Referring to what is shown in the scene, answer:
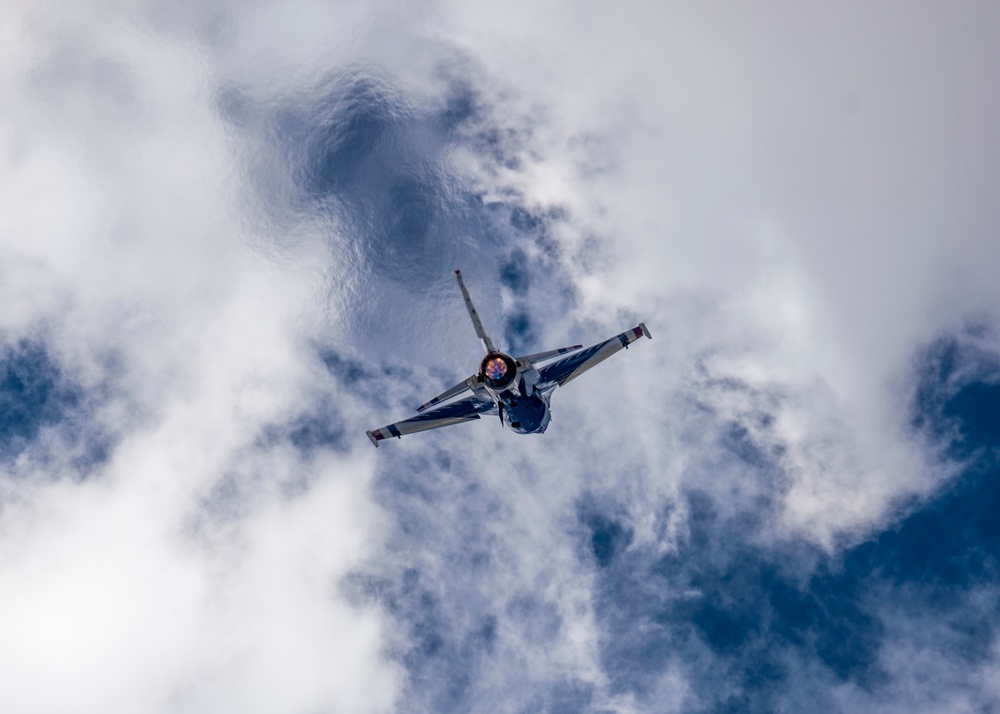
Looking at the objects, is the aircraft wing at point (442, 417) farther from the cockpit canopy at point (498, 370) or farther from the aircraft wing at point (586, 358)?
the cockpit canopy at point (498, 370)

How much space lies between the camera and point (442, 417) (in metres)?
81.9

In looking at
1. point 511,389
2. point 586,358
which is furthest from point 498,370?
point 586,358

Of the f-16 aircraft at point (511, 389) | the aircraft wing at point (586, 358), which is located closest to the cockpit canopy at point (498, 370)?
the f-16 aircraft at point (511, 389)

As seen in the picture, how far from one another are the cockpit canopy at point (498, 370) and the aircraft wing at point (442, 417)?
32.0 feet

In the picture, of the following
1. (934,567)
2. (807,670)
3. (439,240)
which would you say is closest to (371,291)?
(439,240)

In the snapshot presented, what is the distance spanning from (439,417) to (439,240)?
72.3ft

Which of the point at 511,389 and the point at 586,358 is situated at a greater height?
the point at 586,358

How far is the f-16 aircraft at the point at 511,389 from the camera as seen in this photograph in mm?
68188

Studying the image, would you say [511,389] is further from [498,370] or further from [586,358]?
[586,358]

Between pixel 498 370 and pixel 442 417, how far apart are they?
53.4 feet

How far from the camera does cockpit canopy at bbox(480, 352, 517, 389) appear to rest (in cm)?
6781

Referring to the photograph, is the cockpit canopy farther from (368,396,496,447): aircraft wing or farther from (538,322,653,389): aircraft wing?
(538,322,653,389): aircraft wing

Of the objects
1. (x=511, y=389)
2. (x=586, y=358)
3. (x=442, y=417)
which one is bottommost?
(x=511, y=389)

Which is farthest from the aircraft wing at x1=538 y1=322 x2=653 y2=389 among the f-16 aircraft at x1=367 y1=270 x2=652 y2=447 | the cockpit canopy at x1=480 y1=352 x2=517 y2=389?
the cockpit canopy at x1=480 y1=352 x2=517 y2=389
